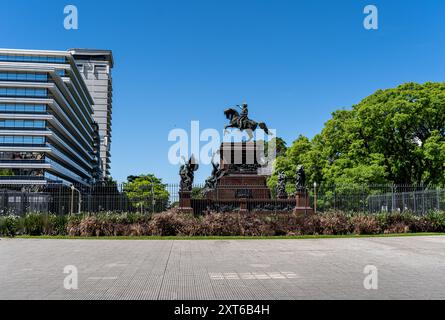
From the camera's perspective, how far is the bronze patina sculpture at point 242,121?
3397cm

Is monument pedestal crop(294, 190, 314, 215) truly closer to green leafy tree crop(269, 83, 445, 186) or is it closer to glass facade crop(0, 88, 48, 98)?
green leafy tree crop(269, 83, 445, 186)

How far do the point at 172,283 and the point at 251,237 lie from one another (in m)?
12.0

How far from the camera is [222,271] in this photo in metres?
10.2

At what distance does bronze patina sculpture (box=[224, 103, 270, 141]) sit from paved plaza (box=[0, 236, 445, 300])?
60.8ft

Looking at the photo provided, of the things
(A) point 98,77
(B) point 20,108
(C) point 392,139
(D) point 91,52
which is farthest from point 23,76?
(D) point 91,52

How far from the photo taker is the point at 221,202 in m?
28.7

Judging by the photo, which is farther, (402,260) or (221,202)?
(221,202)

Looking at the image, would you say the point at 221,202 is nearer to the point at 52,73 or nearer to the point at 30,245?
the point at 30,245

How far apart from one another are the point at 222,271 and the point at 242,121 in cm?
2443

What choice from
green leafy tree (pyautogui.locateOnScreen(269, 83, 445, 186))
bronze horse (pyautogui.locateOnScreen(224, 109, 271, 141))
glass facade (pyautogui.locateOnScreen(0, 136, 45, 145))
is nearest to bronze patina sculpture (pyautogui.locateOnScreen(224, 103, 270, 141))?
bronze horse (pyautogui.locateOnScreen(224, 109, 271, 141))

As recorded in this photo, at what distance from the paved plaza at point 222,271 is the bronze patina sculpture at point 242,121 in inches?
730

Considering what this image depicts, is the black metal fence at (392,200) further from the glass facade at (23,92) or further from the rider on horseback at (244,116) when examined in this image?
the glass facade at (23,92)

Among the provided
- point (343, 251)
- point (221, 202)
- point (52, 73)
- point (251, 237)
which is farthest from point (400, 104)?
point (52, 73)

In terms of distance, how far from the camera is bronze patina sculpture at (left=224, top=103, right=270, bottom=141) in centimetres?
3397
